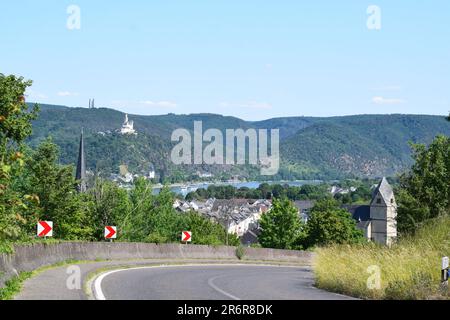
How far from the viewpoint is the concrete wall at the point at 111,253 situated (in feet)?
61.0

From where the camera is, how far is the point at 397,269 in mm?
16938

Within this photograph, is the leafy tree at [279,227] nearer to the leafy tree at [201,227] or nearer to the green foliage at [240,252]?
the leafy tree at [201,227]

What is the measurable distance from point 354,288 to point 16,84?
17713 mm

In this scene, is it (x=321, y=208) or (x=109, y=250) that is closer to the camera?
(x=109, y=250)

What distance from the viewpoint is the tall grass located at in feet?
50.0

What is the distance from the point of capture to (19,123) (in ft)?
94.9

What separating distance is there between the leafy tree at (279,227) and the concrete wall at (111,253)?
179ft

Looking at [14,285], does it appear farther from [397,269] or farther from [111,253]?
[111,253]

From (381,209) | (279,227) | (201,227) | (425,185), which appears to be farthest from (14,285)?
Result: (381,209)

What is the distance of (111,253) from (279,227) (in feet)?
266

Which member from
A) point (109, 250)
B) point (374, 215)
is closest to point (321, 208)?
point (374, 215)

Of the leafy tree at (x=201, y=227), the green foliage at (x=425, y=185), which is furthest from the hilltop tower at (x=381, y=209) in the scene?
the green foliage at (x=425, y=185)
